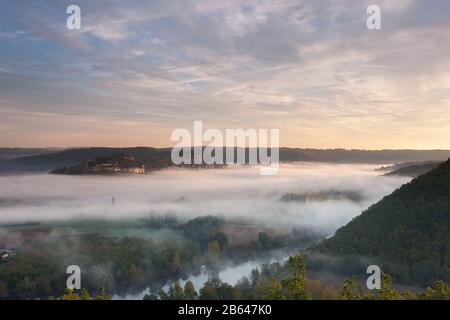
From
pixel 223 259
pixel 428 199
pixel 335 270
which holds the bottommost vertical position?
pixel 223 259

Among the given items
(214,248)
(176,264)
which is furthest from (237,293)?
(214,248)

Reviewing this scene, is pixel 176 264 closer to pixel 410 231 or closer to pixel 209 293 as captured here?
pixel 209 293

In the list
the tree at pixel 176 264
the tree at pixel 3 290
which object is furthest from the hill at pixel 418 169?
the tree at pixel 3 290

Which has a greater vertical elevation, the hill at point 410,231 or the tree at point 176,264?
the hill at point 410,231

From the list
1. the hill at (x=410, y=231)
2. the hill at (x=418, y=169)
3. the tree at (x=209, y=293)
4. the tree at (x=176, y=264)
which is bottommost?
the tree at (x=176, y=264)

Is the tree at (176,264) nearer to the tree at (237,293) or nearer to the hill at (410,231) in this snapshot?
the hill at (410,231)

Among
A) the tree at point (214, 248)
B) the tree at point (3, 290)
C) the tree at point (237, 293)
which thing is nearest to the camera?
the tree at point (237, 293)

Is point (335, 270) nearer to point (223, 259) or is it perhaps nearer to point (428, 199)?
point (428, 199)

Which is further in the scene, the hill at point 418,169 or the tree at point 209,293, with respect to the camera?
the hill at point 418,169
